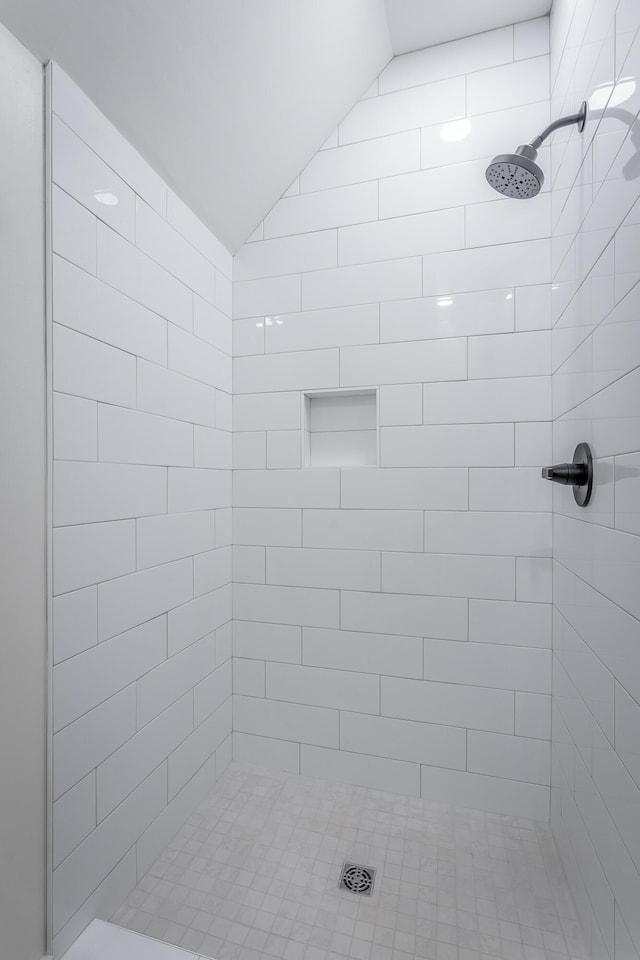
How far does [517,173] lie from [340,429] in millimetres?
881

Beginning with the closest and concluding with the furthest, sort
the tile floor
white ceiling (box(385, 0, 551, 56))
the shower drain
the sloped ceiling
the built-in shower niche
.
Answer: the sloped ceiling, the tile floor, the shower drain, white ceiling (box(385, 0, 551, 56)), the built-in shower niche

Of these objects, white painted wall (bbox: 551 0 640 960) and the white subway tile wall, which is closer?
white painted wall (bbox: 551 0 640 960)

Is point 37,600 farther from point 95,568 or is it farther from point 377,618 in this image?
point 377,618

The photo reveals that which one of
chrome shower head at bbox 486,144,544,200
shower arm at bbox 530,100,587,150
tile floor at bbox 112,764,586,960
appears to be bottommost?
tile floor at bbox 112,764,586,960

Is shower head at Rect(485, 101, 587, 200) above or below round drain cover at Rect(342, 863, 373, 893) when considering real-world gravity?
above

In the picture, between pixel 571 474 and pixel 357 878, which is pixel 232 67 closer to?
pixel 571 474

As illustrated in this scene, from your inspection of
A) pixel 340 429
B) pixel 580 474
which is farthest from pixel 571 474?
pixel 340 429

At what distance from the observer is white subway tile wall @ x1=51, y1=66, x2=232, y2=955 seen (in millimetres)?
1044

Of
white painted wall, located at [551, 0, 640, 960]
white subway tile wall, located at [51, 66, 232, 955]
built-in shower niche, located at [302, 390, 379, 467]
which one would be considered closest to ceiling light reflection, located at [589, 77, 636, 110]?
white painted wall, located at [551, 0, 640, 960]

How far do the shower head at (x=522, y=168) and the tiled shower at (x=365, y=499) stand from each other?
0.06 metres

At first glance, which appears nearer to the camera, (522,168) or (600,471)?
(600,471)

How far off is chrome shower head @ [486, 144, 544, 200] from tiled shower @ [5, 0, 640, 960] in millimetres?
113

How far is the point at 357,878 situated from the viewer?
128cm

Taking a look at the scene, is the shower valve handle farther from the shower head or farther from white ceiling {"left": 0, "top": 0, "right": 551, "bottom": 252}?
white ceiling {"left": 0, "top": 0, "right": 551, "bottom": 252}
